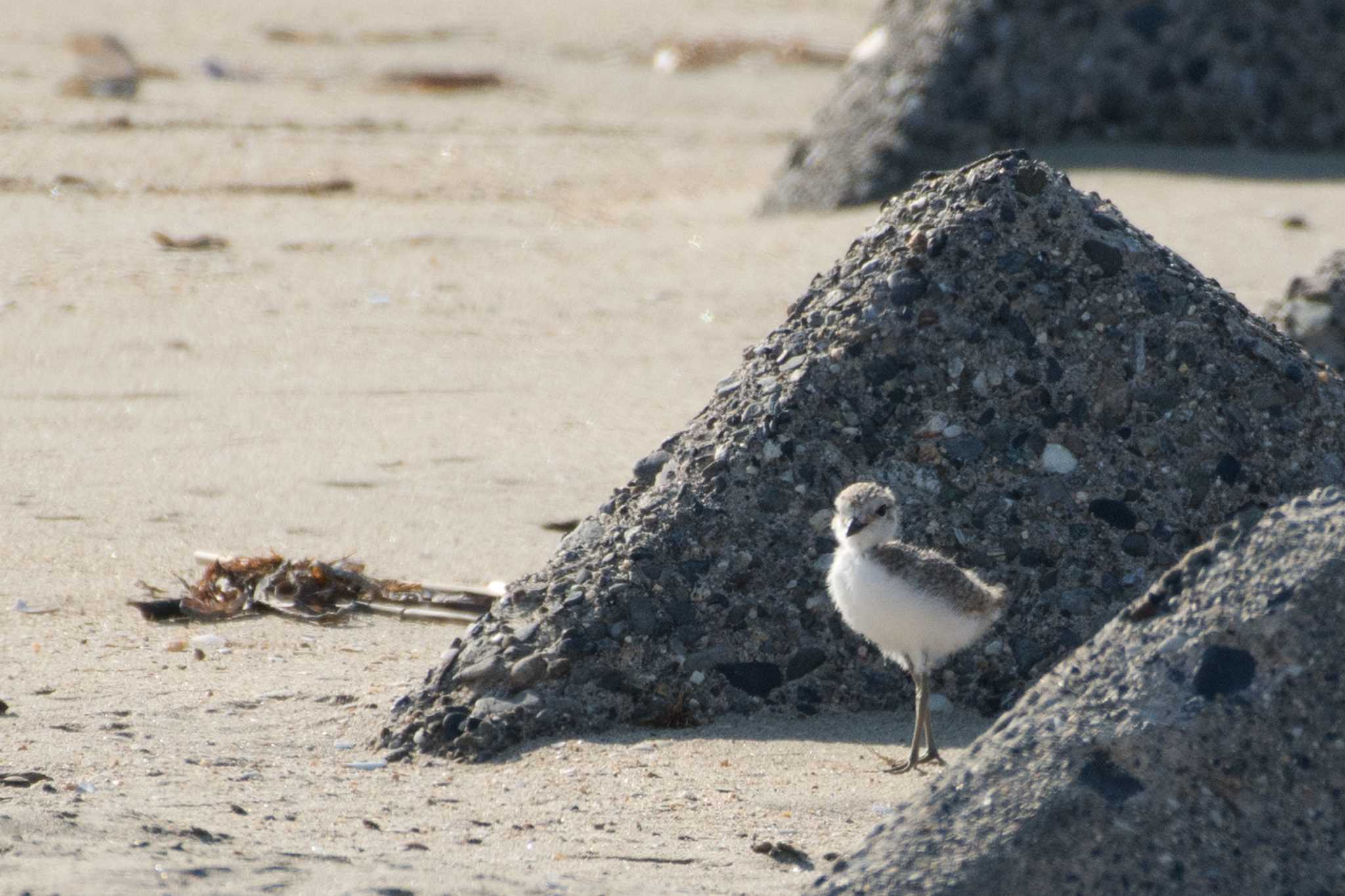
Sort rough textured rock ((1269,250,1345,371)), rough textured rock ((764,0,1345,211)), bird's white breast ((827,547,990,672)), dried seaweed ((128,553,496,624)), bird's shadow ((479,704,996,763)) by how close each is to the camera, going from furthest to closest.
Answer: rough textured rock ((764,0,1345,211)) → rough textured rock ((1269,250,1345,371)) → dried seaweed ((128,553,496,624)) → bird's shadow ((479,704,996,763)) → bird's white breast ((827,547,990,672))

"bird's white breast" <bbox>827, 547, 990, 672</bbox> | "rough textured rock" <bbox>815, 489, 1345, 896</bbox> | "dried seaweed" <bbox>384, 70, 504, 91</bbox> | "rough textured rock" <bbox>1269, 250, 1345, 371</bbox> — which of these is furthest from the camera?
"dried seaweed" <bbox>384, 70, 504, 91</bbox>

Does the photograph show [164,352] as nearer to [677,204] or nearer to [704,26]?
[677,204]

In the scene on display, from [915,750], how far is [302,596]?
2.16m

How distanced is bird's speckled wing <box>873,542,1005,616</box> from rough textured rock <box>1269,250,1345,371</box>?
3.76 m

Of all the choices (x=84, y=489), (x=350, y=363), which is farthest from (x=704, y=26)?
(x=84, y=489)

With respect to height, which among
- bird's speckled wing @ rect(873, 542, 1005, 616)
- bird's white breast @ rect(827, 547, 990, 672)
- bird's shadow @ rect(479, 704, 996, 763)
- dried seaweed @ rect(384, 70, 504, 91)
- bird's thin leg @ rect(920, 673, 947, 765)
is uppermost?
dried seaweed @ rect(384, 70, 504, 91)

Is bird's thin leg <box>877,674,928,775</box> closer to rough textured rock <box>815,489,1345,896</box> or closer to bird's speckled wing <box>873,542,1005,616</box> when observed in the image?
bird's speckled wing <box>873,542,1005,616</box>

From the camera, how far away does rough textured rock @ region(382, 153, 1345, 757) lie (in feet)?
14.1

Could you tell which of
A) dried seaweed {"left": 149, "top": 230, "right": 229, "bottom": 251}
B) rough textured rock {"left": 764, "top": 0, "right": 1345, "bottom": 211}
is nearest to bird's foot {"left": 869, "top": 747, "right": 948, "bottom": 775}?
dried seaweed {"left": 149, "top": 230, "right": 229, "bottom": 251}

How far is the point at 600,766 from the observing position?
159 inches

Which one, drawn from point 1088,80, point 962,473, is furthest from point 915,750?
point 1088,80

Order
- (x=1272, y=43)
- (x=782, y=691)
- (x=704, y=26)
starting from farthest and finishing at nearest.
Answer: (x=704, y=26) → (x=1272, y=43) → (x=782, y=691)

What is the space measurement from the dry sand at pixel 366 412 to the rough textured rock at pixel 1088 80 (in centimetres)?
29

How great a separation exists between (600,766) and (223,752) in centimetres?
89
